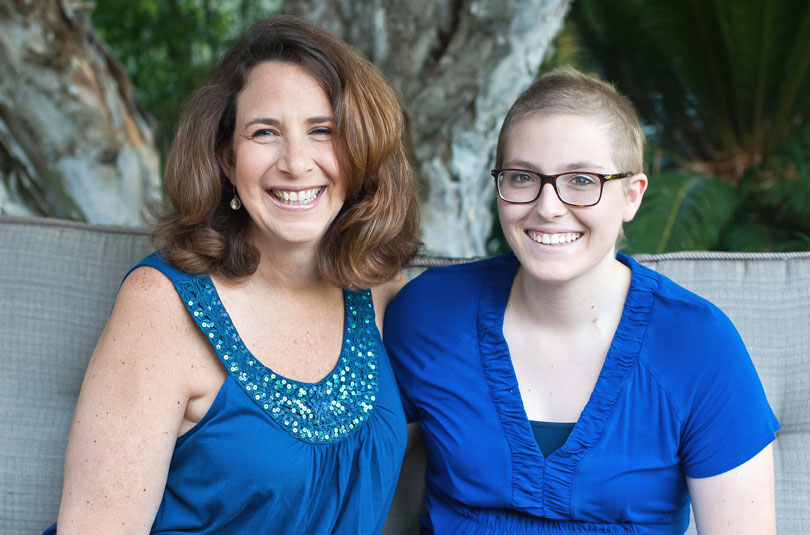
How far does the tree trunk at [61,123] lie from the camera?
103 inches

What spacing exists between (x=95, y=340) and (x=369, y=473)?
716 mm

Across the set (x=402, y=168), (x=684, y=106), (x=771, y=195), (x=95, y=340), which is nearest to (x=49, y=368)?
(x=95, y=340)

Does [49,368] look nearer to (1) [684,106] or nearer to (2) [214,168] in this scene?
(2) [214,168]

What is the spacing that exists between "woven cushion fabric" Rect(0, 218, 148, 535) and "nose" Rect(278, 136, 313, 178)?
0.56 metres

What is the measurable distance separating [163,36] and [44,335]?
3627mm

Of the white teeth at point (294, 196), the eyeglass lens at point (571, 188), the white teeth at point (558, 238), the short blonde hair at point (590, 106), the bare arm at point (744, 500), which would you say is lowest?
the bare arm at point (744, 500)

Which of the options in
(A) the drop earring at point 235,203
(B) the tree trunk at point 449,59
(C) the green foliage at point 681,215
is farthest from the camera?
(C) the green foliage at point 681,215

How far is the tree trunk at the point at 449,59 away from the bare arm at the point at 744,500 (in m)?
1.18

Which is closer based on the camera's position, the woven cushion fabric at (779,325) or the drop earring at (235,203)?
the drop earring at (235,203)

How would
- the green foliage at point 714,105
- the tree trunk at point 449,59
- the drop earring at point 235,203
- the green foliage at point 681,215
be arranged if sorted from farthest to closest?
the green foliage at point 714,105, the green foliage at point 681,215, the tree trunk at point 449,59, the drop earring at point 235,203

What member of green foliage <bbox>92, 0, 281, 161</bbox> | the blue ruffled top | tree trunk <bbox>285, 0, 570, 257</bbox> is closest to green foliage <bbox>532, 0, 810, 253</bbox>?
tree trunk <bbox>285, 0, 570, 257</bbox>

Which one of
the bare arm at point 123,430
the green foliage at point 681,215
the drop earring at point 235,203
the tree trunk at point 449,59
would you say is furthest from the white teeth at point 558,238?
the green foliage at point 681,215

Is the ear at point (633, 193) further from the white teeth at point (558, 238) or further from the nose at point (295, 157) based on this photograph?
the nose at point (295, 157)

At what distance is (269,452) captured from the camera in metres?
1.44
